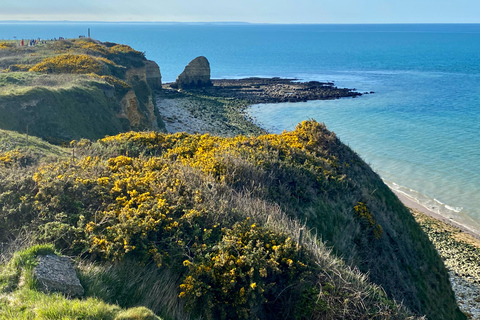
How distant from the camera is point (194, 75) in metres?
60.6

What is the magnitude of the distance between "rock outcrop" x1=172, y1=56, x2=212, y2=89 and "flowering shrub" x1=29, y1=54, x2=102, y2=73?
33090 mm

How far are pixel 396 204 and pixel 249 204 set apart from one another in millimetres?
7945

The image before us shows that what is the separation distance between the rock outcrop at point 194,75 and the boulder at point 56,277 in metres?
56.4

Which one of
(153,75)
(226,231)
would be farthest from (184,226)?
(153,75)

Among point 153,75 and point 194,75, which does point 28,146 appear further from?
point 194,75

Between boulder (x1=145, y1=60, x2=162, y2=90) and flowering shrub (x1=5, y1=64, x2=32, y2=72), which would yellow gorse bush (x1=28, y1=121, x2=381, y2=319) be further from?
boulder (x1=145, y1=60, x2=162, y2=90)

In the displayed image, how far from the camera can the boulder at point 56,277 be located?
4.82 meters

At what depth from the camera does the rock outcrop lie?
59938 millimetres

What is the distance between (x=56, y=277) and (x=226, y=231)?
8.90 ft

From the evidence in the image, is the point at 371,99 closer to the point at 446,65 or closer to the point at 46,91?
the point at 46,91

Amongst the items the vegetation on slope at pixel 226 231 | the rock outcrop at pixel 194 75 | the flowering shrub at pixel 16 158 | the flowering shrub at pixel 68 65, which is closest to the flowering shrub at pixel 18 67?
the flowering shrub at pixel 68 65

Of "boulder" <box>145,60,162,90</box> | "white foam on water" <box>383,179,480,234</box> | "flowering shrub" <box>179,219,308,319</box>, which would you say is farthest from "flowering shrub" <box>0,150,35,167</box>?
"boulder" <box>145,60,162,90</box>

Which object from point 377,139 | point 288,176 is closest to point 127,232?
point 288,176

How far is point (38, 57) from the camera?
27.1 m
